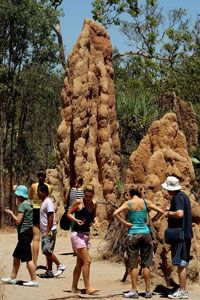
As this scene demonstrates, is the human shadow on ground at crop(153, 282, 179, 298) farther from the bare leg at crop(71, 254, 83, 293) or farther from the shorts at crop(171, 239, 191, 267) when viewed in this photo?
the bare leg at crop(71, 254, 83, 293)

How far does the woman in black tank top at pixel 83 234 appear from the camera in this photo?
391 inches

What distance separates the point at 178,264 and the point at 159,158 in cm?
256

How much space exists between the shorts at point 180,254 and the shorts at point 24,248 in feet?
6.65

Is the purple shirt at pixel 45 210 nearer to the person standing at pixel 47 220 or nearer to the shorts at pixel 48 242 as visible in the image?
the person standing at pixel 47 220

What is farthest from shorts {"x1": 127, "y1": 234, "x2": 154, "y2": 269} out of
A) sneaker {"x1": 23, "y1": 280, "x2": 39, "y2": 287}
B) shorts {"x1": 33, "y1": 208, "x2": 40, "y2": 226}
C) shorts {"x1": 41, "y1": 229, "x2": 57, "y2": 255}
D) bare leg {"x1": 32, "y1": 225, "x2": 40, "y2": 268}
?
shorts {"x1": 33, "y1": 208, "x2": 40, "y2": 226}

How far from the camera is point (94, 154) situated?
1845 centimetres

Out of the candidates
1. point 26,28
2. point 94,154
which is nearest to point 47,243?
point 94,154

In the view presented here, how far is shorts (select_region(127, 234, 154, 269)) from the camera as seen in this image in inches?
392

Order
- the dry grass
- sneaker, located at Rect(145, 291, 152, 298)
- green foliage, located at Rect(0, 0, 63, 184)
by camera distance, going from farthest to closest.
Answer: green foliage, located at Rect(0, 0, 63, 184)
the dry grass
sneaker, located at Rect(145, 291, 152, 298)

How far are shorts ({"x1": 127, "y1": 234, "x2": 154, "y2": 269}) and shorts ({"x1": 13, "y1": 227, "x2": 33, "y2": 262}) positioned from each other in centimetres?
145

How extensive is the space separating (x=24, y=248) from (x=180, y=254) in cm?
220

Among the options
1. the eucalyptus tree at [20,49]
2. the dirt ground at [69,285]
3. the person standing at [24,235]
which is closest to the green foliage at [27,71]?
the eucalyptus tree at [20,49]

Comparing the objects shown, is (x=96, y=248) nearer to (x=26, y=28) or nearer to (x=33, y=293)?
(x=33, y=293)

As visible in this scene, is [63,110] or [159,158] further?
[63,110]
